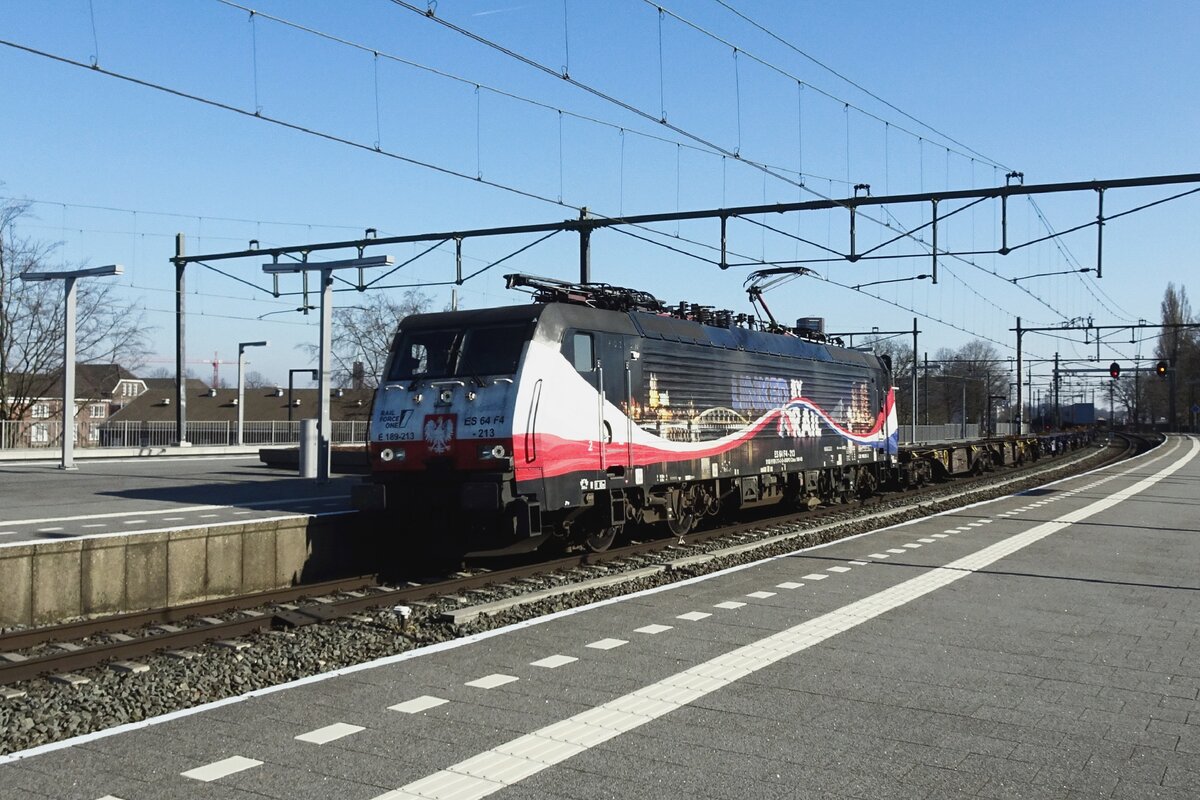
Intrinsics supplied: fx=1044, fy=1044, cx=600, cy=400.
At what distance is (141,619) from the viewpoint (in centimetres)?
1135

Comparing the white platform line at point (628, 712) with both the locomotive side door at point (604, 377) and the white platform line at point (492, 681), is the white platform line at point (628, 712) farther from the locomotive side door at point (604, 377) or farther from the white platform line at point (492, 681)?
the locomotive side door at point (604, 377)

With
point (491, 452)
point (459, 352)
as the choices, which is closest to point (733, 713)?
point (491, 452)

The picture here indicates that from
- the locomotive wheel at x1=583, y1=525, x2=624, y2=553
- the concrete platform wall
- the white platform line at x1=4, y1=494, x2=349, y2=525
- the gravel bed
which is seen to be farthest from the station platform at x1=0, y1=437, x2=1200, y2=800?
the white platform line at x1=4, y1=494, x2=349, y2=525

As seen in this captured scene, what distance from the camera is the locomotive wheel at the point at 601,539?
15.3m

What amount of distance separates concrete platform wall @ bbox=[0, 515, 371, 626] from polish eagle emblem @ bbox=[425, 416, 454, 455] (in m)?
2.23

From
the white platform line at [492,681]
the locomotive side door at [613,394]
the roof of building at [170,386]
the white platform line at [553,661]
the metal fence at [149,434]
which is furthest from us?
the roof of building at [170,386]

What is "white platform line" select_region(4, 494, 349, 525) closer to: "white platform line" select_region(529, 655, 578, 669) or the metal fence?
the metal fence

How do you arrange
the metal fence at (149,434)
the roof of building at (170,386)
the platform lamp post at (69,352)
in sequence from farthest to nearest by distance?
the roof of building at (170,386) → the metal fence at (149,434) → the platform lamp post at (69,352)

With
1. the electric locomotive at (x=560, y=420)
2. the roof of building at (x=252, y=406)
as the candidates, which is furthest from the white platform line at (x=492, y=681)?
the roof of building at (x=252, y=406)

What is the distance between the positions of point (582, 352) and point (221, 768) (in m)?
9.07

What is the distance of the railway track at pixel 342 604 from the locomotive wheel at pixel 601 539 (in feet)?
0.73

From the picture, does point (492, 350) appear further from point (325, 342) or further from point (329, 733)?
point (325, 342)

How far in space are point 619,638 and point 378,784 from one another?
3746mm

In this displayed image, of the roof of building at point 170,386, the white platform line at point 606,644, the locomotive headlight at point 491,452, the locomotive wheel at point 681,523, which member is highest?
the roof of building at point 170,386
